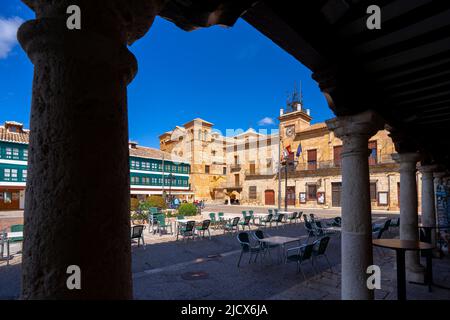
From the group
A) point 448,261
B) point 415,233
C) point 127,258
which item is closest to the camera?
point 127,258

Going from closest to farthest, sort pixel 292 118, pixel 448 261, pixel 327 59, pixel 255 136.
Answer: pixel 327 59 → pixel 448 261 → pixel 292 118 → pixel 255 136

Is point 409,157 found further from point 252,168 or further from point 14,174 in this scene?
point 252,168

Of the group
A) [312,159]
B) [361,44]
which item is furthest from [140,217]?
[312,159]

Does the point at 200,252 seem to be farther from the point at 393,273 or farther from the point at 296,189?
the point at 296,189

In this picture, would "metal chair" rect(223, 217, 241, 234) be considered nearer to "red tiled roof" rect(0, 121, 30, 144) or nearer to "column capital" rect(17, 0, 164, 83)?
"column capital" rect(17, 0, 164, 83)

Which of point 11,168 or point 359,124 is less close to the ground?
point 11,168

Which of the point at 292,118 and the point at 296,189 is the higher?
the point at 292,118

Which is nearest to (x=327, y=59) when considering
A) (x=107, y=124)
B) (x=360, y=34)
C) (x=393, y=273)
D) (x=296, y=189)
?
(x=360, y=34)

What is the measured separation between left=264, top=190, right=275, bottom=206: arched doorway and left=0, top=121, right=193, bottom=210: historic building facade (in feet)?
35.6

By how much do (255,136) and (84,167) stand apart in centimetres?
4201

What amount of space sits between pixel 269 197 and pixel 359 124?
29485mm

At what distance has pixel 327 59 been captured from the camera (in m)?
2.67

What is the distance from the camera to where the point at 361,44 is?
8.18ft

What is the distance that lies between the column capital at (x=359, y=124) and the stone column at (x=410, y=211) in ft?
7.90
